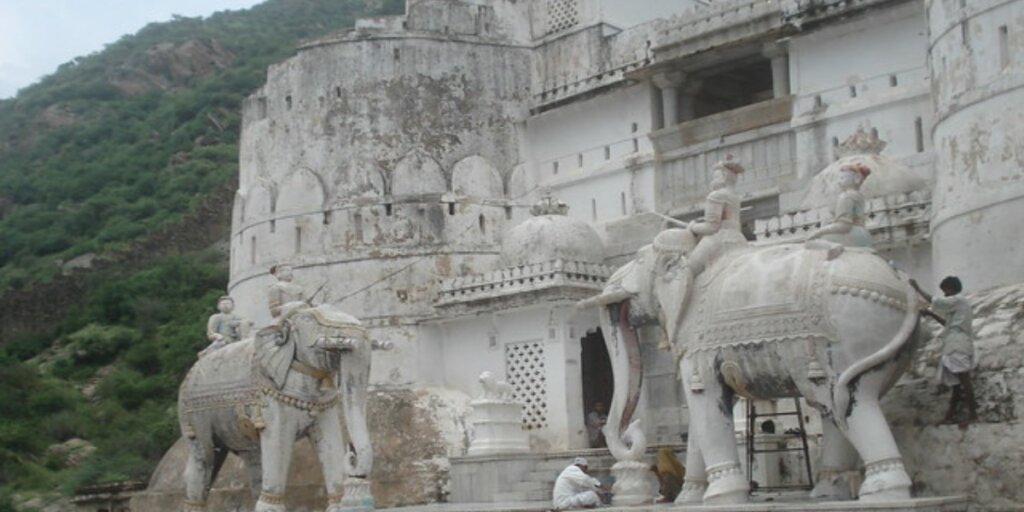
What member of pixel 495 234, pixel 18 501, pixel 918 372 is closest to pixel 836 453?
pixel 918 372

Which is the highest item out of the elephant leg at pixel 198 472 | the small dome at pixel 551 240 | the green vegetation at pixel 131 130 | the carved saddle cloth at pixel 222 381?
the green vegetation at pixel 131 130

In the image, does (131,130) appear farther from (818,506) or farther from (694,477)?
(818,506)

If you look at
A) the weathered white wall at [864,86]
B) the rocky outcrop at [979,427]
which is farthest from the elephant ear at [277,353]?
the weathered white wall at [864,86]

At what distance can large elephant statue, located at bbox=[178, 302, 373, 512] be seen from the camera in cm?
1518

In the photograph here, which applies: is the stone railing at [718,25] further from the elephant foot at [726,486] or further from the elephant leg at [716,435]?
A: the elephant foot at [726,486]

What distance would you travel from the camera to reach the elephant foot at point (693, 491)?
12727 mm

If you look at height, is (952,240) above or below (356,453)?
above

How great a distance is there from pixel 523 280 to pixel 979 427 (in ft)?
42.0

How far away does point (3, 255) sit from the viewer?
5312 centimetres

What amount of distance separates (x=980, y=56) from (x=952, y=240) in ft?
6.64

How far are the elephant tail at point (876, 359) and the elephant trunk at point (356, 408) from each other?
222 inches

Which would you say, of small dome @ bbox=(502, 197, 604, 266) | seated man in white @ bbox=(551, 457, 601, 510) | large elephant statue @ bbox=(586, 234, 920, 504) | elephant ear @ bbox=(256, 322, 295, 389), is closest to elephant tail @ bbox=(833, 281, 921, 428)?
large elephant statue @ bbox=(586, 234, 920, 504)

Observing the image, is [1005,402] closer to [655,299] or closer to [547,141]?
[655,299]

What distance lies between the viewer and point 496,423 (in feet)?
68.4
